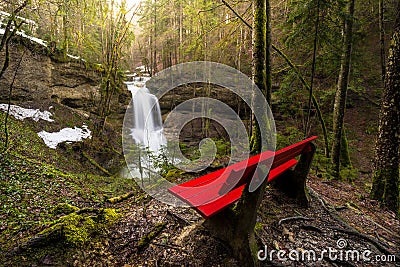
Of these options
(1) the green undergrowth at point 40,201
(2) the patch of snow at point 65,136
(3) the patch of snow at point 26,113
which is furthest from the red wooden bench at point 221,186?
(3) the patch of snow at point 26,113

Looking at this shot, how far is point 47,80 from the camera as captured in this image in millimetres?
9539

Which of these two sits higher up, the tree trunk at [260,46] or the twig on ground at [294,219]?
the tree trunk at [260,46]

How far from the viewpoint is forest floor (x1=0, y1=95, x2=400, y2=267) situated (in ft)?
7.80

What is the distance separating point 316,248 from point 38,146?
7473 millimetres

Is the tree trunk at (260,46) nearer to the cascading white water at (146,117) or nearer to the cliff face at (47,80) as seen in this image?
the cliff face at (47,80)

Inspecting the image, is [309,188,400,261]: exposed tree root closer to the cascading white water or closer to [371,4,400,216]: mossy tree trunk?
[371,4,400,216]: mossy tree trunk

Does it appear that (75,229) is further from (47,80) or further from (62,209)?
(47,80)

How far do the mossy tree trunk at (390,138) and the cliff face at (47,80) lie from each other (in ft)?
33.7

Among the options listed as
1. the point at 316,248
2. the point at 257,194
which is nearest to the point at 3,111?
the point at 257,194

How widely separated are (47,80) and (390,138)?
41.3 ft

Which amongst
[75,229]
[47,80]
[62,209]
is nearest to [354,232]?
[75,229]

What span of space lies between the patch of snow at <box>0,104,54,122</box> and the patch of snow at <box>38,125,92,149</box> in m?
0.87

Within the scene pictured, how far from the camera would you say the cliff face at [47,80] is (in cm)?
798

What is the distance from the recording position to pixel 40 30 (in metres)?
11.8
